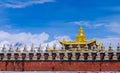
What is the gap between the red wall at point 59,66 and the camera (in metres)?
46.6

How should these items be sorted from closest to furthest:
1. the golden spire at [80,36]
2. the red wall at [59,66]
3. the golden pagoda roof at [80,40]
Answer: the red wall at [59,66] < the golden pagoda roof at [80,40] < the golden spire at [80,36]

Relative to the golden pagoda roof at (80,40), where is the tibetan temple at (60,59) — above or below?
below

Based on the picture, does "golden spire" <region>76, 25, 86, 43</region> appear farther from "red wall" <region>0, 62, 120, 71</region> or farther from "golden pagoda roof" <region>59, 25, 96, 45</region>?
"red wall" <region>0, 62, 120, 71</region>

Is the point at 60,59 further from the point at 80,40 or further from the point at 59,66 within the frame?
the point at 80,40

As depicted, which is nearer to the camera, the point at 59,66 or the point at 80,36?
the point at 59,66

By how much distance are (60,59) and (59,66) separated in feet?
2.52

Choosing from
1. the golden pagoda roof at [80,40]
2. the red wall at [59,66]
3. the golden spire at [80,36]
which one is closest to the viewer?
the red wall at [59,66]

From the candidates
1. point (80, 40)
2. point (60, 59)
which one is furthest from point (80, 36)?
point (60, 59)

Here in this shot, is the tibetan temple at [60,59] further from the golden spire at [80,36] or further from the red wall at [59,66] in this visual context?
the golden spire at [80,36]

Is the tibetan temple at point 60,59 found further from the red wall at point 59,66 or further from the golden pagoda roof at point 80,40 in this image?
the golden pagoda roof at point 80,40

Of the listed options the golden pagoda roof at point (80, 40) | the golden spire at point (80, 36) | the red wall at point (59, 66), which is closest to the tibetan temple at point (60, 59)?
the red wall at point (59, 66)

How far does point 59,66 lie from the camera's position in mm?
47594

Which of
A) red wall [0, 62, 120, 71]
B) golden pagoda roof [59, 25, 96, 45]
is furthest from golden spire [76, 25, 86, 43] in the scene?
red wall [0, 62, 120, 71]

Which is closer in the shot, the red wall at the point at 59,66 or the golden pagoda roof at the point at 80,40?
the red wall at the point at 59,66
